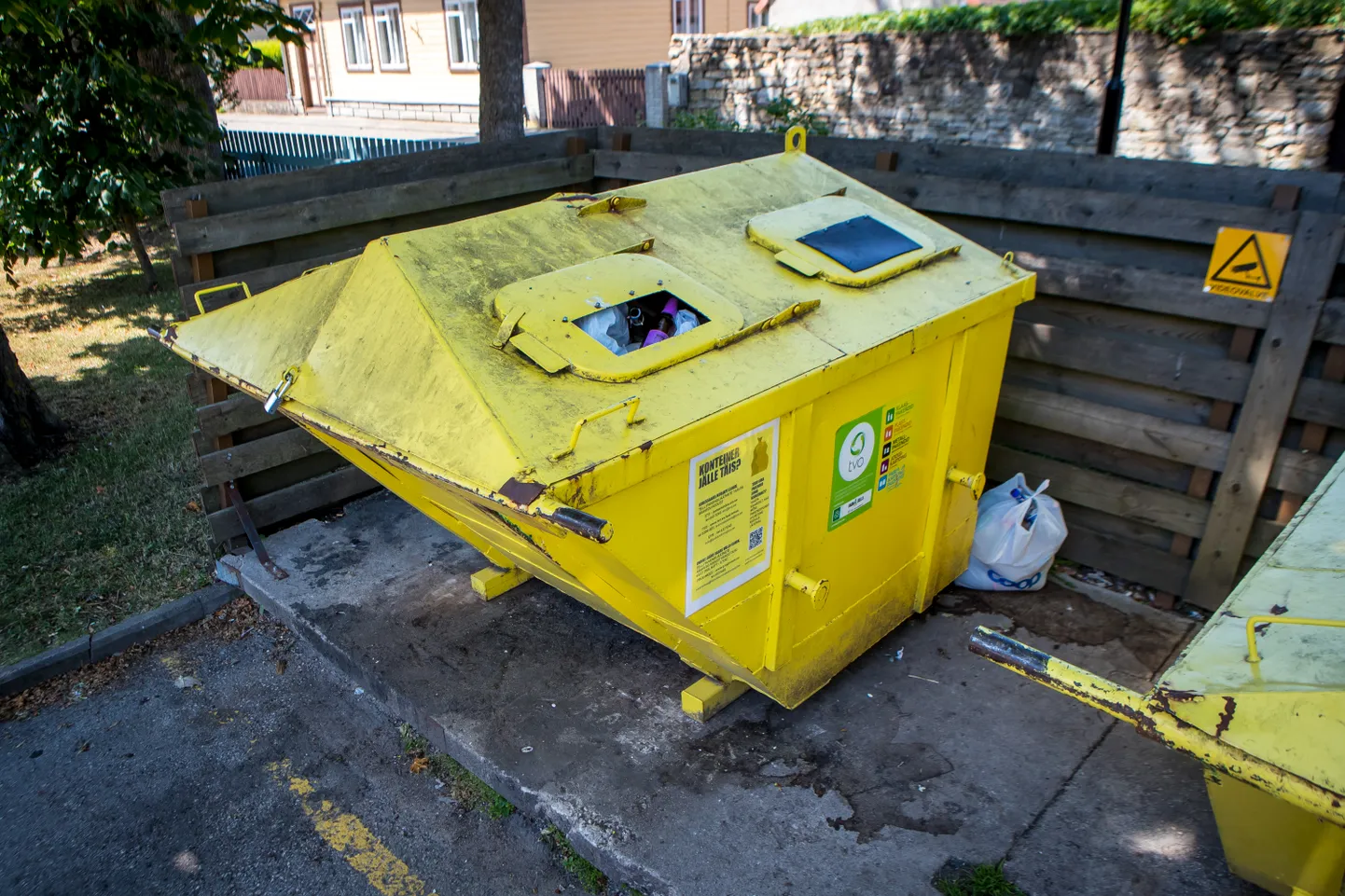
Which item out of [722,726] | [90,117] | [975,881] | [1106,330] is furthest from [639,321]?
[90,117]

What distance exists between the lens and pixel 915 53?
11.5 m

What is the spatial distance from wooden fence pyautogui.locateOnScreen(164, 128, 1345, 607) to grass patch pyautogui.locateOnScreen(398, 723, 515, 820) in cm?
161

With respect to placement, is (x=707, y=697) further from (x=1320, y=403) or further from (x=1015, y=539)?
(x=1320, y=403)

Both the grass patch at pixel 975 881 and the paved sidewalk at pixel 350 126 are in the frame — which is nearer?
the grass patch at pixel 975 881

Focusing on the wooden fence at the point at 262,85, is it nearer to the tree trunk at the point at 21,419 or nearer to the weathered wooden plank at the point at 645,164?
the tree trunk at the point at 21,419

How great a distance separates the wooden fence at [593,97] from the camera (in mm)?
16875

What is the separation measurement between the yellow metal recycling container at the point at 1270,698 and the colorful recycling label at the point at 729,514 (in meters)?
0.90

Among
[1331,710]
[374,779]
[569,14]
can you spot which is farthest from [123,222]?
[569,14]

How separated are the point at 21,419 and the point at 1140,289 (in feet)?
18.7

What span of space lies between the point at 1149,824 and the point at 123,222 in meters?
8.55

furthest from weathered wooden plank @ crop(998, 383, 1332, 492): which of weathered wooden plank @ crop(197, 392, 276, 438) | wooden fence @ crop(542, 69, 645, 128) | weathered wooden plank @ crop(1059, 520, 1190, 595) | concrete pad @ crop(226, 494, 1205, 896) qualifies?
wooden fence @ crop(542, 69, 645, 128)

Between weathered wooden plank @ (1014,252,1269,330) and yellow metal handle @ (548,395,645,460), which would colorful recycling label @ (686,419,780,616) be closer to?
yellow metal handle @ (548,395,645,460)

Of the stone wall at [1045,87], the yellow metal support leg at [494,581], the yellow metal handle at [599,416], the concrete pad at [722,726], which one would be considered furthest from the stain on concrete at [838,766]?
the stone wall at [1045,87]

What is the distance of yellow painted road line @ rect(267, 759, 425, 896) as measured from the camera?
2.75 metres
